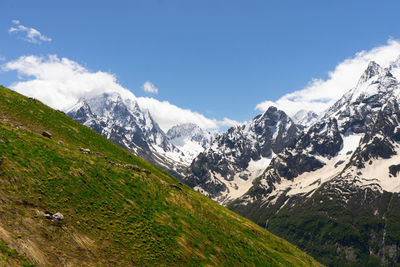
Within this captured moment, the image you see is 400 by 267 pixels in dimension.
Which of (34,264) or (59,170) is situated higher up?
(59,170)

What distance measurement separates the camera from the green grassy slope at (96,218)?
24.8 metres

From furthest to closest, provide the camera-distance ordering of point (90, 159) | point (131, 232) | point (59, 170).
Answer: point (90, 159) → point (59, 170) → point (131, 232)

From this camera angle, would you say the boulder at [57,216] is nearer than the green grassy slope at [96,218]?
No

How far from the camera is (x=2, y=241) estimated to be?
21.3 m

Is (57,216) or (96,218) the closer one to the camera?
(57,216)

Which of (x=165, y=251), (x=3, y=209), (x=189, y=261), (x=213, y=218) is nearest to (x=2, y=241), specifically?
(x=3, y=209)

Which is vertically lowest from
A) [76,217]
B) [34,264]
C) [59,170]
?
[34,264]

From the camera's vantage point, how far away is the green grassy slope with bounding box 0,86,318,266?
976 inches

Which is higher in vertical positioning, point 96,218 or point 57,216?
point 96,218

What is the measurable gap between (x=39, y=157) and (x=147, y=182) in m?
16.3

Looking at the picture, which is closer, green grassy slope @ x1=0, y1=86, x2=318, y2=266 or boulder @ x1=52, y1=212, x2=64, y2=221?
green grassy slope @ x1=0, y1=86, x2=318, y2=266

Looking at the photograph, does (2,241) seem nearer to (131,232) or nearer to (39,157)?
(131,232)

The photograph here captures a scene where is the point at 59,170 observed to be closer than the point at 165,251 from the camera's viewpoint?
No

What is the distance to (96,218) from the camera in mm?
30609
